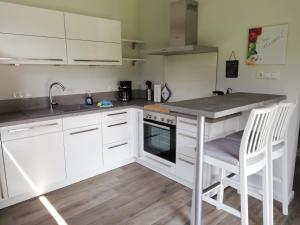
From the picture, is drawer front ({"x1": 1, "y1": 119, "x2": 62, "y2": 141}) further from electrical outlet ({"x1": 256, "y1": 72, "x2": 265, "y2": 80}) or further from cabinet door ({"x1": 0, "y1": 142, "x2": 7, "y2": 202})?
electrical outlet ({"x1": 256, "y1": 72, "x2": 265, "y2": 80})

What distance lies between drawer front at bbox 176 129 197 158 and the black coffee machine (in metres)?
1.24

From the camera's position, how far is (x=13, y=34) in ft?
7.40

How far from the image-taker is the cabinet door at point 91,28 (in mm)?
2629

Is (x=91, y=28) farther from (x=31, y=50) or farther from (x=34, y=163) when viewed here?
(x=34, y=163)

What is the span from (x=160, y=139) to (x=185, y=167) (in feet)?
1.63

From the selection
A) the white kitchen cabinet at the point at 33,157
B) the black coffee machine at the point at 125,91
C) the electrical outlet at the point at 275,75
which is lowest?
the white kitchen cabinet at the point at 33,157

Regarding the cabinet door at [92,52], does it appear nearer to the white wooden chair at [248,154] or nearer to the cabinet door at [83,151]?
the cabinet door at [83,151]

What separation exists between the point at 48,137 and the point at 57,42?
1.07 meters

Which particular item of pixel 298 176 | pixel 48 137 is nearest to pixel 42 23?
pixel 48 137

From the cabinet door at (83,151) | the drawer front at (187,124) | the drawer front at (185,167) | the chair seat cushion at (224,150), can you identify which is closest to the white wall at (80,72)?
the cabinet door at (83,151)


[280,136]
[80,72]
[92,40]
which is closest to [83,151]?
[80,72]

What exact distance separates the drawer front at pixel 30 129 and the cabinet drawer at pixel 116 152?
73 cm

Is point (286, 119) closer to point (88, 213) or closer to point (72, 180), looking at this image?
point (88, 213)

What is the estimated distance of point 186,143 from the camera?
2488 mm
